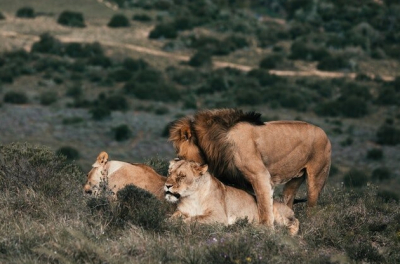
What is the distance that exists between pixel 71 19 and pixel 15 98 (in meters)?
20.4

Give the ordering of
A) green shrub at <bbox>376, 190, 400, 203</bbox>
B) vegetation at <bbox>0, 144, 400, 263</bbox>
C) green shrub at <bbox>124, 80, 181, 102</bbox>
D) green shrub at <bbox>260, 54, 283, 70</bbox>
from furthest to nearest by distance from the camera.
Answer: green shrub at <bbox>260, 54, 283, 70</bbox>, green shrub at <bbox>124, 80, 181, 102</bbox>, green shrub at <bbox>376, 190, 400, 203</bbox>, vegetation at <bbox>0, 144, 400, 263</bbox>

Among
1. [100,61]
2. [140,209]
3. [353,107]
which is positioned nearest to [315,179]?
[140,209]

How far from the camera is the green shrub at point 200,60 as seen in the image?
194 feet

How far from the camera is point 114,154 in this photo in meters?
37.0

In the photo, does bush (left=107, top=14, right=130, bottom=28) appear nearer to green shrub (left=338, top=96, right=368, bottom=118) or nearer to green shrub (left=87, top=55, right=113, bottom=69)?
green shrub (left=87, top=55, right=113, bottom=69)

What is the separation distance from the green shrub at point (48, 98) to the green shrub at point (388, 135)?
1546cm

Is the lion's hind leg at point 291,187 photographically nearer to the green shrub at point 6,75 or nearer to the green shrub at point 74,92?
the green shrub at point 74,92

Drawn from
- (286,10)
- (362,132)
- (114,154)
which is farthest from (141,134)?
(286,10)

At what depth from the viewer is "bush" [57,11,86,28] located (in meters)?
64.8

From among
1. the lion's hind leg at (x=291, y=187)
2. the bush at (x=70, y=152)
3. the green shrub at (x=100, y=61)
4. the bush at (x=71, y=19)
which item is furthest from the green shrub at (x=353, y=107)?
the lion's hind leg at (x=291, y=187)

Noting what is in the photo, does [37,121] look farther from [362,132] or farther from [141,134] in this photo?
[362,132]

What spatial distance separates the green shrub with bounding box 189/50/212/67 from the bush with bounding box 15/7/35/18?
41.7 ft

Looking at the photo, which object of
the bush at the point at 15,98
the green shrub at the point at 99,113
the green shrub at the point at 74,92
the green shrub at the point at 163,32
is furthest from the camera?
the green shrub at the point at 163,32

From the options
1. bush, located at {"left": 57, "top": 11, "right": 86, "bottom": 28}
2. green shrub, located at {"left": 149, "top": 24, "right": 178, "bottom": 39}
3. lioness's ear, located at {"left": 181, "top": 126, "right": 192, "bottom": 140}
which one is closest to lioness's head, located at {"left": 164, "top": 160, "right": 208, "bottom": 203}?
lioness's ear, located at {"left": 181, "top": 126, "right": 192, "bottom": 140}
